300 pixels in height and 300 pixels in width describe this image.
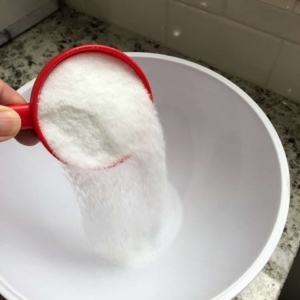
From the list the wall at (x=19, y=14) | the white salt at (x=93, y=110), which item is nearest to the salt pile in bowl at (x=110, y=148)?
the white salt at (x=93, y=110)

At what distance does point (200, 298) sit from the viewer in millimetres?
435

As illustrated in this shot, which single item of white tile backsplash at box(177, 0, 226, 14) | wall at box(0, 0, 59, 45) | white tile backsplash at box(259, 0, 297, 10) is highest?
white tile backsplash at box(259, 0, 297, 10)

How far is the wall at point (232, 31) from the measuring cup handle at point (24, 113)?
325 millimetres

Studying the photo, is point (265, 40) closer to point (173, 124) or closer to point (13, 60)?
point (173, 124)

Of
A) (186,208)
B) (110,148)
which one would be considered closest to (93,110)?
(110,148)

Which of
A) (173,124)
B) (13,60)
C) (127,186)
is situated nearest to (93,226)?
(127,186)

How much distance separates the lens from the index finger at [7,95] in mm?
488

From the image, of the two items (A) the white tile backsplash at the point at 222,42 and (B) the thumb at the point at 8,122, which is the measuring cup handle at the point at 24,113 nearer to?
(B) the thumb at the point at 8,122

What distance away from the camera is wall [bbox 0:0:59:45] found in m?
0.68

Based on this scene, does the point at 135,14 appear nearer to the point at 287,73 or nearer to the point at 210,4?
the point at 210,4

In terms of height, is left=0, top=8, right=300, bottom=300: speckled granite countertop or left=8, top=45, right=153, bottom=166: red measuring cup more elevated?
left=8, top=45, right=153, bottom=166: red measuring cup

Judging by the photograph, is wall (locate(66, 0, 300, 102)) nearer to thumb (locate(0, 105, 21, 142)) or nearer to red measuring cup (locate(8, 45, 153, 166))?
red measuring cup (locate(8, 45, 153, 166))

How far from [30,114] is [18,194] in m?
0.15

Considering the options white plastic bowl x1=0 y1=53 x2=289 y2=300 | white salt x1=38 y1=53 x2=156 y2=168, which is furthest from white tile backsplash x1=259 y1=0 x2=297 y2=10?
white salt x1=38 y1=53 x2=156 y2=168
